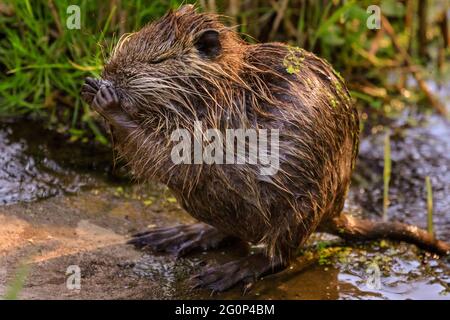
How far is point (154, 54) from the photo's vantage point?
302 centimetres

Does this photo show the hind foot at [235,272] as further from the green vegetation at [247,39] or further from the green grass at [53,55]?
the green grass at [53,55]

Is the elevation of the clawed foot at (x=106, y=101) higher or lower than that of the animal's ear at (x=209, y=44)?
lower

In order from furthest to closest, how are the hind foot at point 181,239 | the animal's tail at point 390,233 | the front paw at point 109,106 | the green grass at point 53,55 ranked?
the green grass at point 53,55 < the animal's tail at point 390,233 < the hind foot at point 181,239 < the front paw at point 109,106

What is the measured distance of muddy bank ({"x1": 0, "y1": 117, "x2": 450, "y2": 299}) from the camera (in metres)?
3.15

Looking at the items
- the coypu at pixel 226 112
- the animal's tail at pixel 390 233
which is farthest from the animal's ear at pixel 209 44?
the animal's tail at pixel 390 233

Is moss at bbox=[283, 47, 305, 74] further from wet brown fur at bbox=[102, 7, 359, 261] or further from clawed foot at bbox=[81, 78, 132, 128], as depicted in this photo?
clawed foot at bbox=[81, 78, 132, 128]

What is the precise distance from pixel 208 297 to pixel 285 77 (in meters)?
0.90

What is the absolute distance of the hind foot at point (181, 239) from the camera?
11.3ft

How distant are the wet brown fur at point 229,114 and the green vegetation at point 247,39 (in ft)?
1.00

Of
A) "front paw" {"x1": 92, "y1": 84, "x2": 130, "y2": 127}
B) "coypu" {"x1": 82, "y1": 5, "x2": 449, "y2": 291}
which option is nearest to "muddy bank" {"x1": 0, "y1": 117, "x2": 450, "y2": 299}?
"coypu" {"x1": 82, "y1": 5, "x2": 449, "y2": 291}

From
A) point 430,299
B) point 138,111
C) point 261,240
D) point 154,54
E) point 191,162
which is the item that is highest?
point 154,54
